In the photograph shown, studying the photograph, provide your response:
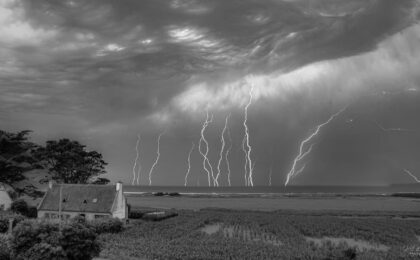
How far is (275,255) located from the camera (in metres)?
33.8

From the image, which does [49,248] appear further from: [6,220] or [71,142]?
[71,142]

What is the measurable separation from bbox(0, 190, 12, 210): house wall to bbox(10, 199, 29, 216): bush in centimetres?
60

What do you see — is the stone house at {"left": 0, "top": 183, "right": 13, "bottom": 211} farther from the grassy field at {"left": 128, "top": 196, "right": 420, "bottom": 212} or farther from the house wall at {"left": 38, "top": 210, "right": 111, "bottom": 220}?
the grassy field at {"left": 128, "top": 196, "right": 420, "bottom": 212}

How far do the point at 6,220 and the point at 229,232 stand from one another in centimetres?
2527

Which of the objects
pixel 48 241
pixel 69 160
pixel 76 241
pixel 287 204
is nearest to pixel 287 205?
pixel 287 204

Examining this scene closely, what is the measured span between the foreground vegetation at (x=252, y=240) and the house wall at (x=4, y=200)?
16.9 meters

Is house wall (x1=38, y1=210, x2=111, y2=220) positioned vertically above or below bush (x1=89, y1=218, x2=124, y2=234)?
above

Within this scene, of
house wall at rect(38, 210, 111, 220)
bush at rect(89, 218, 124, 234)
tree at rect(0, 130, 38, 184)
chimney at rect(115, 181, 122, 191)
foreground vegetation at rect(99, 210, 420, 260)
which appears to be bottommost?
foreground vegetation at rect(99, 210, 420, 260)

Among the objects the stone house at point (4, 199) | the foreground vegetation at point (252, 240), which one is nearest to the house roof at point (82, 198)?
the stone house at point (4, 199)

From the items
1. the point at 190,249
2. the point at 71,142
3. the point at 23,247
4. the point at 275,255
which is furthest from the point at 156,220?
the point at 23,247

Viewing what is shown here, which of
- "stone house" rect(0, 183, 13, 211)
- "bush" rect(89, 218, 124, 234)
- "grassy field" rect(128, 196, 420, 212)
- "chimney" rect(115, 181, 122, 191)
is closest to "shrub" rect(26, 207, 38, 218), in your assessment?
"stone house" rect(0, 183, 13, 211)

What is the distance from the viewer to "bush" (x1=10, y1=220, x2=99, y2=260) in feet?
79.5

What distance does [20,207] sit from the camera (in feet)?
185

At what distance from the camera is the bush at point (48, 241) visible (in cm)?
2422
